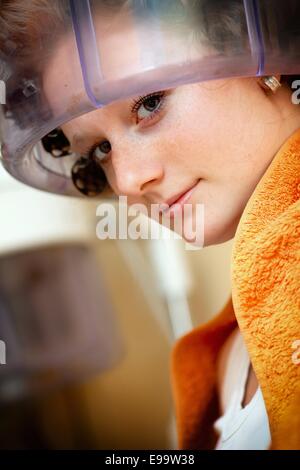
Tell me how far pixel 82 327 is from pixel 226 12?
A: 0.81m

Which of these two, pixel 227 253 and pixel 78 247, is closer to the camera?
pixel 227 253

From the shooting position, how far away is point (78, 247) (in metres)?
1.11

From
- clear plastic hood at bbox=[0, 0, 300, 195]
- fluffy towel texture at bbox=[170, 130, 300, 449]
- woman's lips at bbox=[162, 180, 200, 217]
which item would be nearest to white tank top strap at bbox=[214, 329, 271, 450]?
fluffy towel texture at bbox=[170, 130, 300, 449]

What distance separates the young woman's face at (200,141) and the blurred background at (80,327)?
0.26 meters

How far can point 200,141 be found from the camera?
19.0 inches

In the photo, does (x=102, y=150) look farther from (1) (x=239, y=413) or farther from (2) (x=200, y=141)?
(1) (x=239, y=413)

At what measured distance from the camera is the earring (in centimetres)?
48

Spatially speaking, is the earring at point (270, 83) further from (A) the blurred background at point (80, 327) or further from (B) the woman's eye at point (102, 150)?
(A) the blurred background at point (80, 327)

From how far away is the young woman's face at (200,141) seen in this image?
18.9 inches

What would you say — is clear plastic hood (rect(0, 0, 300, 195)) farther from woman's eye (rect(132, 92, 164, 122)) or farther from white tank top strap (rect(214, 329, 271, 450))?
white tank top strap (rect(214, 329, 271, 450))

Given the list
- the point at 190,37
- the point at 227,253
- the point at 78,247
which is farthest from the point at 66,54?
the point at 78,247
